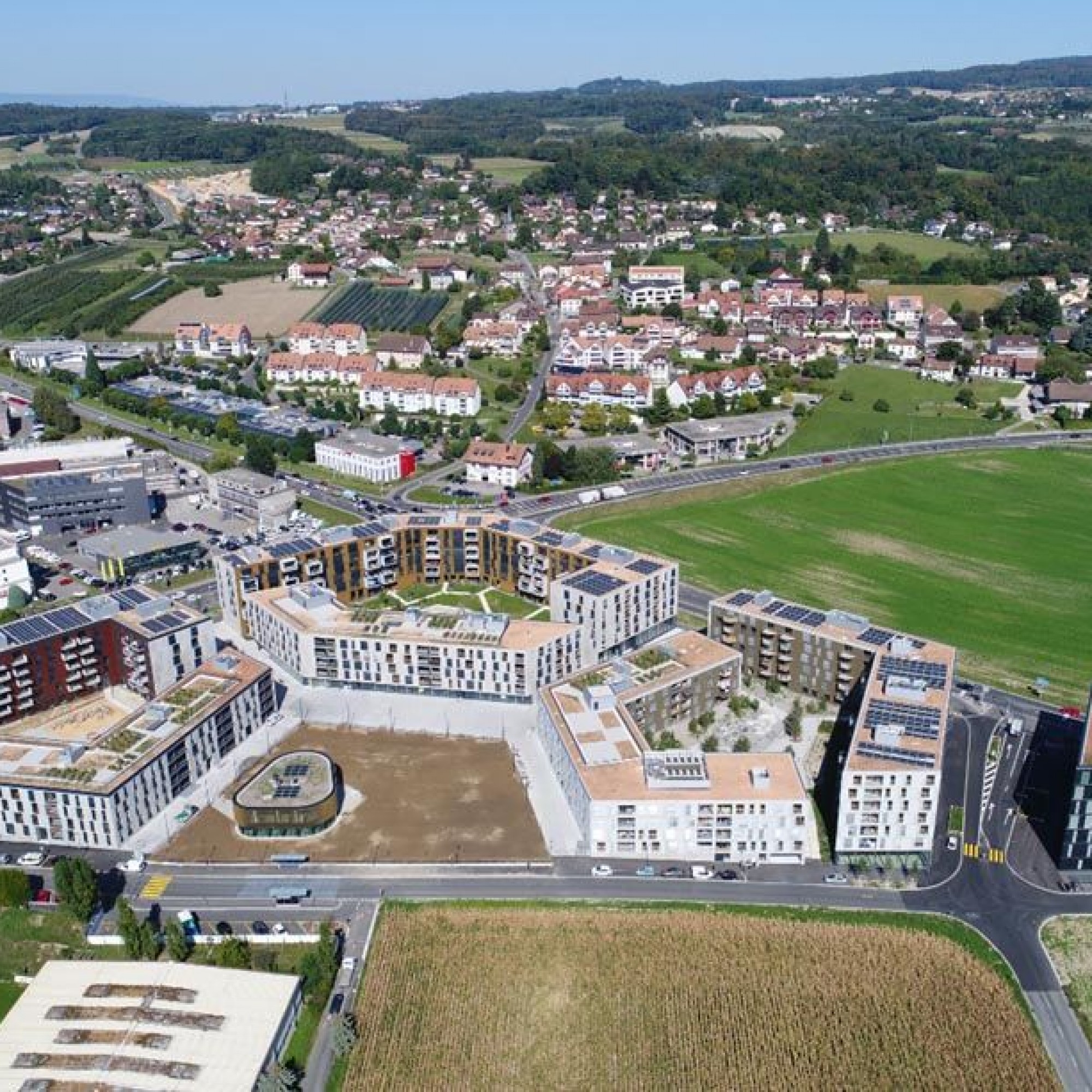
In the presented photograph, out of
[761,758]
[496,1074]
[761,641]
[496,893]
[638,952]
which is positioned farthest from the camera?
[761,641]

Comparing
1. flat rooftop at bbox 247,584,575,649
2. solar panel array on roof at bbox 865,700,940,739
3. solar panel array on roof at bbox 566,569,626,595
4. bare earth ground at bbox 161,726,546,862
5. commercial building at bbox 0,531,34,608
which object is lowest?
bare earth ground at bbox 161,726,546,862

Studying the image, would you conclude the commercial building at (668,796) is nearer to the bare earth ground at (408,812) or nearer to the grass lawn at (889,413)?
the bare earth ground at (408,812)

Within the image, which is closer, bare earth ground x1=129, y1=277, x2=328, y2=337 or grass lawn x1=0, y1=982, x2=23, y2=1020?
grass lawn x1=0, y1=982, x2=23, y2=1020

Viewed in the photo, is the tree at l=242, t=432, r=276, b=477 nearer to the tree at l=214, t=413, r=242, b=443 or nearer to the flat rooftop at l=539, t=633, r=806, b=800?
the tree at l=214, t=413, r=242, b=443

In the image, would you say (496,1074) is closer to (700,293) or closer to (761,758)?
(761,758)

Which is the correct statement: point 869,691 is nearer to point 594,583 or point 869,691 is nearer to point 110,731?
point 594,583

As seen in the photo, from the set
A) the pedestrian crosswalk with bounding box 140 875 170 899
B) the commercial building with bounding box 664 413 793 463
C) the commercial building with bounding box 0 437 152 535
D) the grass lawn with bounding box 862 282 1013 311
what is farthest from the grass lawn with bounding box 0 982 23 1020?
the grass lawn with bounding box 862 282 1013 311

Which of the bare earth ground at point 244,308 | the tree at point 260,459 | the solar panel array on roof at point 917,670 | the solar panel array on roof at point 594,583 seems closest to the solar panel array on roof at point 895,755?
the solar panel array on roof at point 917,670

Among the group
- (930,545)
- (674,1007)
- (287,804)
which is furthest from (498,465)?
(674,1007)

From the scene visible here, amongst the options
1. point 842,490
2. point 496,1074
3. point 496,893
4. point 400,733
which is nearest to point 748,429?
point 842,490
